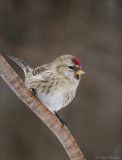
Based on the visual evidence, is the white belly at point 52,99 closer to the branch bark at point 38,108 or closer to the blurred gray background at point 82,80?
the branch bark at point 38,108

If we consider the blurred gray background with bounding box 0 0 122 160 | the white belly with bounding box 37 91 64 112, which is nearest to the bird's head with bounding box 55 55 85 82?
the white belly with bounding box 37 91 64 112

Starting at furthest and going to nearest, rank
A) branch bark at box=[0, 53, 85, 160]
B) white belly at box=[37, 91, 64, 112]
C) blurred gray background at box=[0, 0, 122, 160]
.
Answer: blurred gray background at box=[0, 0, 122, 160]
white belly at box=[37, 91, 64, 112]
branch bark at box=[0, 53, 85, 160]

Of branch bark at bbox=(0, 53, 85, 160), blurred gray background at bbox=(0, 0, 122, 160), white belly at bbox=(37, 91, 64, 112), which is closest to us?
branch bark at bbox=(0, 53, 85, 160)

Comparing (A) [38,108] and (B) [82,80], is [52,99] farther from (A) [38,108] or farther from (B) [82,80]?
(B) [82,80]

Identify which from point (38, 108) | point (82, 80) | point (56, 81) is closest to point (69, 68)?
point (56, 81)

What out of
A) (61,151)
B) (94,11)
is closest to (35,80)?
(61,151)

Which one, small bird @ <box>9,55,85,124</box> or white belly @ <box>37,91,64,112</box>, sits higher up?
small bird @ <box>9,55,85,124</box>

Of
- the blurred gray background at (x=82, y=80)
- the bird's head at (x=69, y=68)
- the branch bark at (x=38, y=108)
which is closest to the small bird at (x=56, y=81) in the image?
the bird's head at (x=69, y=68)

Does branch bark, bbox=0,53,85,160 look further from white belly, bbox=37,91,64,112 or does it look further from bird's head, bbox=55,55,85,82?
bird's head, bbox=55,55,85,82
